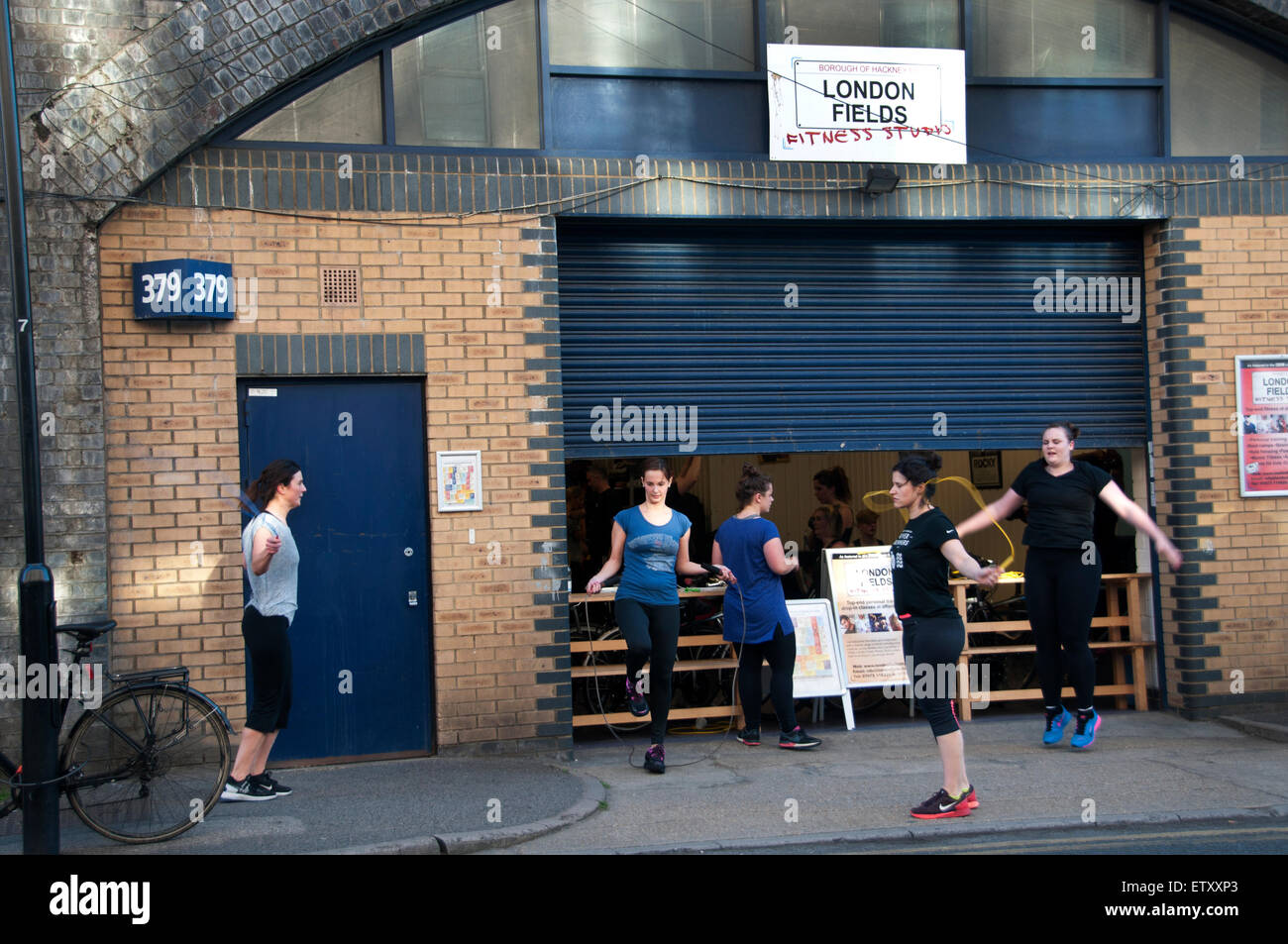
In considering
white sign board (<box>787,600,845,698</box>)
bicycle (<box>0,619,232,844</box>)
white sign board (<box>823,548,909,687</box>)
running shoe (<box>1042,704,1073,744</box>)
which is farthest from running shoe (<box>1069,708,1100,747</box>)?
bicycle (<box>0,619,232,844</box>)

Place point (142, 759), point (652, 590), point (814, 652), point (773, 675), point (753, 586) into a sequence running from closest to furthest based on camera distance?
1. point (142, 759)
2. point (652, 590)
3. point (753, 586)
4. point (773, 675)
5. point (814, 652)

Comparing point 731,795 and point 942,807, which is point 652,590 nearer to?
point 731,795

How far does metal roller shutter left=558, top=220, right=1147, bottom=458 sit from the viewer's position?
8.86 meters

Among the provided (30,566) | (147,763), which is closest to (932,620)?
(147,763)

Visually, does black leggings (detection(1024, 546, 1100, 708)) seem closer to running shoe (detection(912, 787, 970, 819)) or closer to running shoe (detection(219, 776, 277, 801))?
running shoe (detection(912, 787, 970, 819))

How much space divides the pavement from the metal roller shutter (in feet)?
7.61

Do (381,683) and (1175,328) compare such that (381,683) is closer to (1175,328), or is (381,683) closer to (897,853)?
(897,853)

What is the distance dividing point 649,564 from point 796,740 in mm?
1801

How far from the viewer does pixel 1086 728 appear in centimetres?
809

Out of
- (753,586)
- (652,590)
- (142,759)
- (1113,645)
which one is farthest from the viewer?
(1113,645)

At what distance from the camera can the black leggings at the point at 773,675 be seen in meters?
8.31

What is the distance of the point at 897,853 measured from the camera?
580 centimetres

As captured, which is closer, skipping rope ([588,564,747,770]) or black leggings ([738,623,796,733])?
skipping rope ([588,564,747,770])
